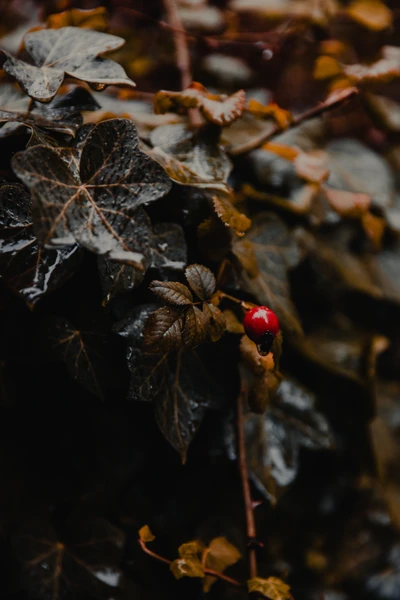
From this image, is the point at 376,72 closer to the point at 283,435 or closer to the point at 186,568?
the point at 283,435

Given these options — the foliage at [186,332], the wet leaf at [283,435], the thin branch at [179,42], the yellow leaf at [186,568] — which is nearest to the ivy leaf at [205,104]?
the foliage at [186,332]

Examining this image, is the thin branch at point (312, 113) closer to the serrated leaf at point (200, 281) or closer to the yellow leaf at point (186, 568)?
the serrated leaf at point (200, 281)

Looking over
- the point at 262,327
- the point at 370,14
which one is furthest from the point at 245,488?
the point at 370,14

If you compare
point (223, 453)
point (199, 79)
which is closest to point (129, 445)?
point (223, 453)

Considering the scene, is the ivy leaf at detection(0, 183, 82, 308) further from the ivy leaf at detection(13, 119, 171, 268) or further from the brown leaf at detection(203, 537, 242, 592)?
the brown leaf at detection(203, 537, 242, 592)

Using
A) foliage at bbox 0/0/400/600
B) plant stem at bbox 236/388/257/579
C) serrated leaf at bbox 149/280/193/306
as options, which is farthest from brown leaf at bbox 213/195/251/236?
plant stem at bbox 236/388/257/579
